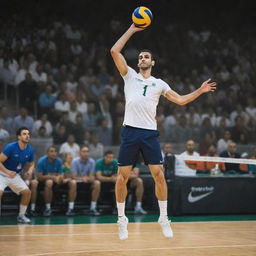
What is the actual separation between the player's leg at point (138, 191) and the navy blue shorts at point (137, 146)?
5969 mm

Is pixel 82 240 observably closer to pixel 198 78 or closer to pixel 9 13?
pixel 9 13

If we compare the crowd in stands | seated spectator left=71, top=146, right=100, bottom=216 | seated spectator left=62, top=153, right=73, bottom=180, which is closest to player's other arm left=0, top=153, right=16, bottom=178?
seated spectator left=71, top=146, right=100, bottom=216

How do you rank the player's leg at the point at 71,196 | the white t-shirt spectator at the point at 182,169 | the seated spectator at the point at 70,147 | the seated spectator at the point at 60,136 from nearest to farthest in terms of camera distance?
the player's leg at the point at 71,196 < the white t-shirt spectator at the point at 182,169 < the seated spectator at the point at 70,147 < the seated spectator at the point at 60,136

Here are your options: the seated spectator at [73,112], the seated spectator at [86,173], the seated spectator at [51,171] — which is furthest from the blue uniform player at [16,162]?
the seated spectator at [73,112]

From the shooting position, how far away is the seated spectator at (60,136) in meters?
16.3

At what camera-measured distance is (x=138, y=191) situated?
1452cm

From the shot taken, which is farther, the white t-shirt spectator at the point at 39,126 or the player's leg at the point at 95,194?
the white t-shirt spectator at the point at 39,126

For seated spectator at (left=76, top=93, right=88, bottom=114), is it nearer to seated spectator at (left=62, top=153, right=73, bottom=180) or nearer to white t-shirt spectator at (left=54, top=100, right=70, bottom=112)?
white t-shirt spectator at (left=54, top=100, right=70, bottom=112)

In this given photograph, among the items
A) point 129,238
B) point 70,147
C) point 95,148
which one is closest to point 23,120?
point 70,147

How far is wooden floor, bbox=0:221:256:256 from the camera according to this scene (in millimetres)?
8227

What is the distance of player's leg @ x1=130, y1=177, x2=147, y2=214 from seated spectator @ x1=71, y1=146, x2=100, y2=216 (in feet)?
3.02

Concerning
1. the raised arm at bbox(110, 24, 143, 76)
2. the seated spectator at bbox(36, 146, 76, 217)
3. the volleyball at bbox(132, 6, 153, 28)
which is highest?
the volleyball at bbox(132, 6, 153, 28)

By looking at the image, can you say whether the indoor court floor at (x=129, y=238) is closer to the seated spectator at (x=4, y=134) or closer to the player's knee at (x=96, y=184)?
the player's knee at (x=96, y=184)

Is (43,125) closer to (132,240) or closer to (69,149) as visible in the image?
(69,149)
